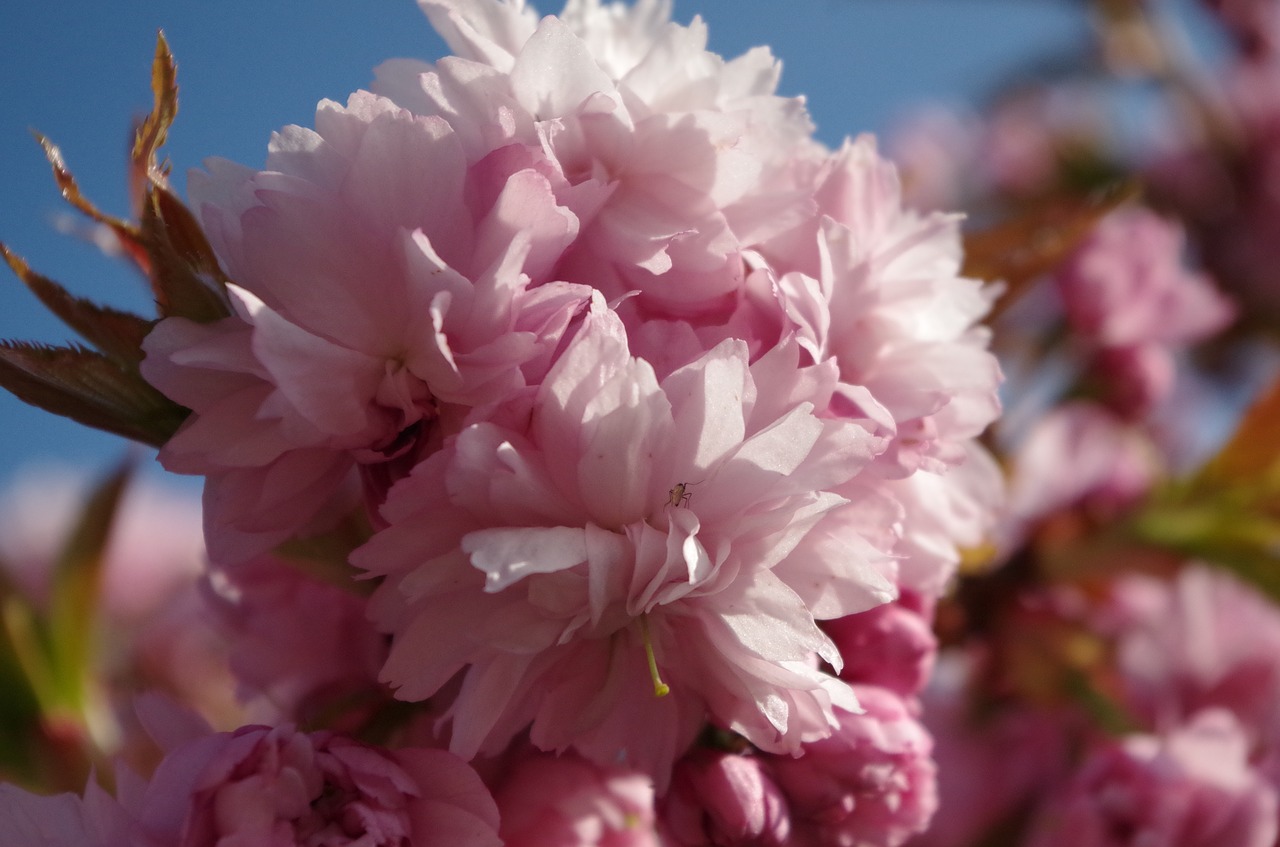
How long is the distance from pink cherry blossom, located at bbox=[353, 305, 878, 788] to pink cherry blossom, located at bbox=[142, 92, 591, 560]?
32 mm

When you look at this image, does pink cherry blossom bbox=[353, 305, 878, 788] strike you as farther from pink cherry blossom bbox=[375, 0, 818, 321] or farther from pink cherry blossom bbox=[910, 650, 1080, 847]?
pink cherry blossom bbox=[910, 650, 1080, 847]

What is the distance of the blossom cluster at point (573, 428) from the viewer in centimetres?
43

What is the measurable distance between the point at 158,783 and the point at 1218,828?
2.27 ft

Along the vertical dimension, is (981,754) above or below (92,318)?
below

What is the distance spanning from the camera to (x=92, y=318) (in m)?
0.50

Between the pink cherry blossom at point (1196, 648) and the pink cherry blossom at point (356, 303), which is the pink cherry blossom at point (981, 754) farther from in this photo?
the pink cherry blossom at point (356, 303)

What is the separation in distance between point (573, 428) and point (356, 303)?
4.2 inches

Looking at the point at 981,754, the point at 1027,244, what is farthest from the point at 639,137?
the point at 981,754

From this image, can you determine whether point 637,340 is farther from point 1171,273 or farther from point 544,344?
point 1171,273

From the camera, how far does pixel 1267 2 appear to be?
6.61 ft

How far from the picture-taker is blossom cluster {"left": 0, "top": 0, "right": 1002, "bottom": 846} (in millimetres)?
428

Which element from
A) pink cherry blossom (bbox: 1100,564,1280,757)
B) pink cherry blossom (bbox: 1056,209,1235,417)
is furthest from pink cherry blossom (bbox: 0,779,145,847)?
pink cherry blossom (bbox: 1056,209,1235,417)

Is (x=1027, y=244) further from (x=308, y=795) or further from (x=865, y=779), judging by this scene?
(x=308, y=795)

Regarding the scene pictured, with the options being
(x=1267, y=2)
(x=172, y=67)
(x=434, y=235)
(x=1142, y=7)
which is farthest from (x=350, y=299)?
(x=1267, y=2)
